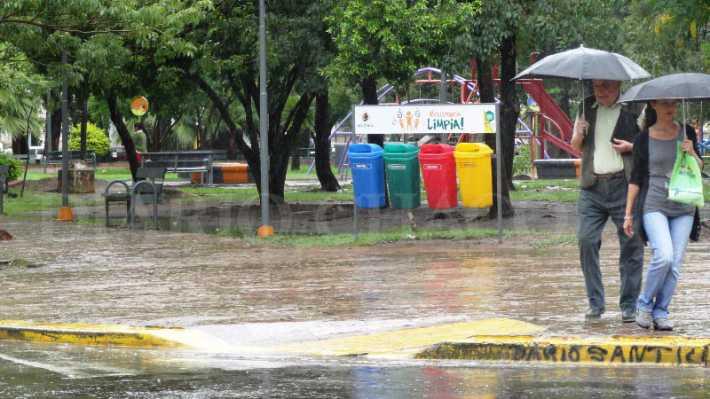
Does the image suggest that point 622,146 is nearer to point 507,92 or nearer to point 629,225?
point 629,225

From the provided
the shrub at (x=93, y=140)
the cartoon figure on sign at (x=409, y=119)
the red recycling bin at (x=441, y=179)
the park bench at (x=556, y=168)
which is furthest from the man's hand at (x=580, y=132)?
the shrub at (x=93, y=140)

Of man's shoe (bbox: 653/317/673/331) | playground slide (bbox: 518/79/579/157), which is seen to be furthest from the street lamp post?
playground slide (bbox: 518/79/579/157)

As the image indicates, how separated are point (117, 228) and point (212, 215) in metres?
4.62

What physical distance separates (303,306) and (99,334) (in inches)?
91.8

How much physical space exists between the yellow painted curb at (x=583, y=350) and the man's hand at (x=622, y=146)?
154cm

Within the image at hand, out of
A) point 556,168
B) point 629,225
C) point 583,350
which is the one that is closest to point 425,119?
point 629,225

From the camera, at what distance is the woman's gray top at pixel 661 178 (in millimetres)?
9078

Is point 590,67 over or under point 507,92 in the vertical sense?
under

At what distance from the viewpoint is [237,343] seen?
984 centimetres

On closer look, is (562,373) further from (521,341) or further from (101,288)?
(101,288)

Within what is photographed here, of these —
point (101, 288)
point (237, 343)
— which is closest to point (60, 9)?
point (101, 288)

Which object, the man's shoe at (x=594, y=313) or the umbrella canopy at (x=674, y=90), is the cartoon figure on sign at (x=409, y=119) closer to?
the man's shoe at (x=594, y=313)

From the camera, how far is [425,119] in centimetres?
1878

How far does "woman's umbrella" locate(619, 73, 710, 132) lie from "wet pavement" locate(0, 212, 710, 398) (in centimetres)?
173
